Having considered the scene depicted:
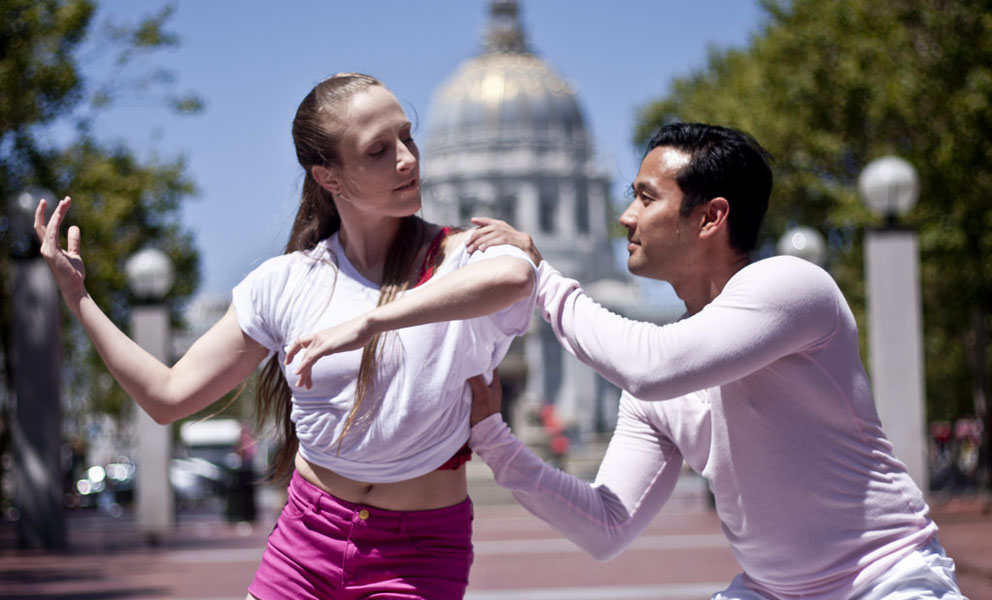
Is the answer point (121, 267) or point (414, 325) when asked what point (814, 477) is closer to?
point (414, 325)

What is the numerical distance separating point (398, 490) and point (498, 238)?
588 millimetres

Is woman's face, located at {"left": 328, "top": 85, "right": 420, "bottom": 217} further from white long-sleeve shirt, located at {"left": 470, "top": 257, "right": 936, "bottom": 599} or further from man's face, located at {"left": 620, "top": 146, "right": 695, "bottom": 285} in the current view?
man's face, located at {"left": 620, "top": 146, "right": 695, "bottom": 285}

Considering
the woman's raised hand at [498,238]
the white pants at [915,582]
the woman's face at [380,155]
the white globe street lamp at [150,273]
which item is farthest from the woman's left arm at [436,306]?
the white globe street lamp at [150,273]

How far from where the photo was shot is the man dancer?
2.74 meters

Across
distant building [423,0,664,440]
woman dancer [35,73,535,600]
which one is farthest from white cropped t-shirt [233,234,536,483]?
distant building [423,0,664,440]

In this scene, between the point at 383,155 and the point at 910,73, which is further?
the point at 910,73

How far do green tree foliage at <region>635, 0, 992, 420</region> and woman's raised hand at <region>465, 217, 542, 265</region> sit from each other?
41.2 ft

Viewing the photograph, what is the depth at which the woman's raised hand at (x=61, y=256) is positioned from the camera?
312 cm

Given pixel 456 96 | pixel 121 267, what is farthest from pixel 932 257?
pixel 456 96

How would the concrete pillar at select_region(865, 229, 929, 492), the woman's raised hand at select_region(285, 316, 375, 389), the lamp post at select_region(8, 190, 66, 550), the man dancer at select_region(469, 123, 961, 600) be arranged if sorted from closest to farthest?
the woman's raised hand at select_region(285, 316, 375, 389) → the man dancer at select_region(469, 123, 961, 600) → the concrete pillar at select_region(865, 229, 929, 492) → the lamp post at select_region(8, 190, 66, 550)

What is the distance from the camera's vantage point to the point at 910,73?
2205cm

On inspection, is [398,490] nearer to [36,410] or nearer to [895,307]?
[895,307]

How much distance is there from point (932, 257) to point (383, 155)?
22.2m

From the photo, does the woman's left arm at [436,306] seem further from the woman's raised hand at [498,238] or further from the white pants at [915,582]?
the white pants at [915,582]
